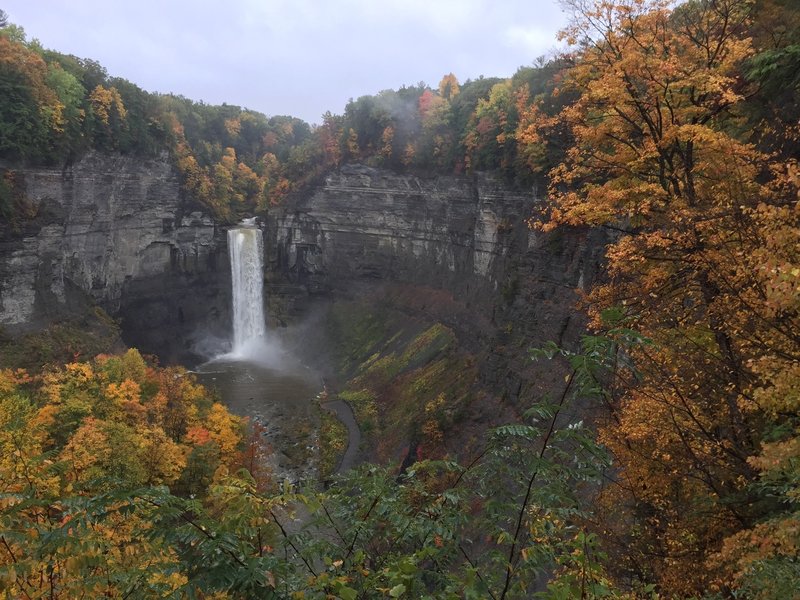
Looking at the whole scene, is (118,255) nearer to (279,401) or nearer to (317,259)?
(317,259)

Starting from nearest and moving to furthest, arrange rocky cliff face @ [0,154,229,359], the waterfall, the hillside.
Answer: the hillside, rocky cliff face @ [0,154,229,359], the waterfall

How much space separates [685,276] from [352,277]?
52.6 metres

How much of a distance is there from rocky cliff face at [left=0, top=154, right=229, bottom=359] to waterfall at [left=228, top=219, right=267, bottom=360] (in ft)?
6.90

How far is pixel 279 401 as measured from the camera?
153 feet

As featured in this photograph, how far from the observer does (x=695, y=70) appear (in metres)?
11.2

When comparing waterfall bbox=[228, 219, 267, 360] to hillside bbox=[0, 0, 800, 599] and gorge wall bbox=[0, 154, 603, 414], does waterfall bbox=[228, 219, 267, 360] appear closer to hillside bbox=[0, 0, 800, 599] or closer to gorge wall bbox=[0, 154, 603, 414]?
gorge wall bbox=[0, 154, 603, 414]

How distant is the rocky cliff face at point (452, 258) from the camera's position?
3008cm

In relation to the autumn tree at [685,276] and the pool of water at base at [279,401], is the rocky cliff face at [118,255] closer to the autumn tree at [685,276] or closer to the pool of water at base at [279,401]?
the pool of water at base at [279,401]

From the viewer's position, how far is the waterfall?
62781 mm

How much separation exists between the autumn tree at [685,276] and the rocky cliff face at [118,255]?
44503mm

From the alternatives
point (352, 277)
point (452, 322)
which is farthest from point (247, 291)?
point (452, 322)

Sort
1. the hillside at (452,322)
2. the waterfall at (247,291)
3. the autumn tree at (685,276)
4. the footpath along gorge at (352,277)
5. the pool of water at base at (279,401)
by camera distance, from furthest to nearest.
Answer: the waterfall at (247,291)
the pool of water at base at (279,401)
the footpath along gorge at (352,277)
the autumn tree at (685,276)
the hillside at (452,322)

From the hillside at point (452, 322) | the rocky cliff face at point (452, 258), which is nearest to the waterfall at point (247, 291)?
the rocky cliff face at point (452, 258)

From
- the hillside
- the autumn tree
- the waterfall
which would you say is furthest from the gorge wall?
the autumn tree
